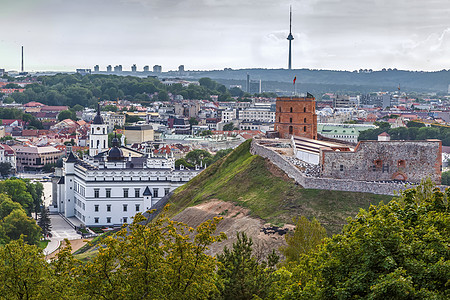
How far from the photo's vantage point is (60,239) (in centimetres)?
6888

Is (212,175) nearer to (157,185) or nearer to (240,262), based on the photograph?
(157,185)

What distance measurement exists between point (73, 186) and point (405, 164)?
48.9 metres

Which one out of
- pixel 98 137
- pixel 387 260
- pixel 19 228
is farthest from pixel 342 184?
pixel 98 137

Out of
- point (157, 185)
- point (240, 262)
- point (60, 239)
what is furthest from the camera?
point (157, 185)

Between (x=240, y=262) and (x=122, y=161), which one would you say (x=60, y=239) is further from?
(x=240, y=262)

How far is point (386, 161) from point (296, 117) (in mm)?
19799

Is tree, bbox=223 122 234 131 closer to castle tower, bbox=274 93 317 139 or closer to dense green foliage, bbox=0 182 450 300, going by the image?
castle tower, bbox=274 93 317 139

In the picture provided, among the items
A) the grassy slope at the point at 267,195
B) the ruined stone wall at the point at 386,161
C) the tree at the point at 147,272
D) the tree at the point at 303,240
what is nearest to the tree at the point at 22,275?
the tree at the point at 147,272

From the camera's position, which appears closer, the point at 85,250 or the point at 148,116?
the point at 85,250

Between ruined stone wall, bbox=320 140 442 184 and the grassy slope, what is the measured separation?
2.68 m

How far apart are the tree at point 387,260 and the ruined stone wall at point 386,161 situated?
2107cm

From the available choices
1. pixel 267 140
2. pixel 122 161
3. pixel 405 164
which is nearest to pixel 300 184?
pixel 405 164

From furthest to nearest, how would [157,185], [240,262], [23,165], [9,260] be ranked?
[23,165] → [157,185] → [240,262] → [9,260]

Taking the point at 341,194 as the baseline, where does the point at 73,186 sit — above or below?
below
